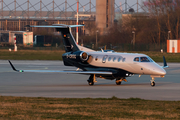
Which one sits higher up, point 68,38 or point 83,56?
point 68,38

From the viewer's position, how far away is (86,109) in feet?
40.3

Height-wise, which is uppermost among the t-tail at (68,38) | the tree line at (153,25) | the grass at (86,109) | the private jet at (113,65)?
the tree line at (153,25)

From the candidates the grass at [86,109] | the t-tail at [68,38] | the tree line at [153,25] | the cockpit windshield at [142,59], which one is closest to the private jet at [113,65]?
the cockpit windshield at [142,59]

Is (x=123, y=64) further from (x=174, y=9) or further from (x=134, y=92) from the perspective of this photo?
(x=174, y=9)

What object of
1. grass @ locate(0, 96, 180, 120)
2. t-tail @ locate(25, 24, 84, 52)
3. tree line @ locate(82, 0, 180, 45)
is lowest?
→ grass @ locate(0, 96, 180, 120)

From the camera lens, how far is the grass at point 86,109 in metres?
10.9

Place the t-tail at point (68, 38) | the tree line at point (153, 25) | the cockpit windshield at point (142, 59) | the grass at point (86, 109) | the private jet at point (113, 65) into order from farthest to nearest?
the tree line at point (153, 25), the t-tail at point (68, 38), the cockpit windshield at point (142, 59), the private jet at point (113, 65), the grass at point (86, 109)

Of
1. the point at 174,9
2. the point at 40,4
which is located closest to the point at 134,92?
the point at 174,9

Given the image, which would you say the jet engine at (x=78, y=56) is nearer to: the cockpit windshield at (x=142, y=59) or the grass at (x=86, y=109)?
the cockpit windshield at (x=142, y=59)

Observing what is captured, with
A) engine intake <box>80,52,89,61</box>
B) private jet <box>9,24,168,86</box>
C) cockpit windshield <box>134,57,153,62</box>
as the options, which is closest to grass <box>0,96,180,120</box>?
private jet <box>9,24,168,86</box>

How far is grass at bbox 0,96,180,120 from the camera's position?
10.9 metres

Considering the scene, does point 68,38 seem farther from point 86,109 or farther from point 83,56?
point 86,109

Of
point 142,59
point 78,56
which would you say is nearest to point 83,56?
point 78,56

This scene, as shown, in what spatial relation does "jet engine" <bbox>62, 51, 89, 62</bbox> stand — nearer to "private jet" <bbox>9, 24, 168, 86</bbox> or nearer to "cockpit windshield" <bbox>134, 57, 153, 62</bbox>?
"private jet" <bbox>9, 24, 168, 86</bbox>
